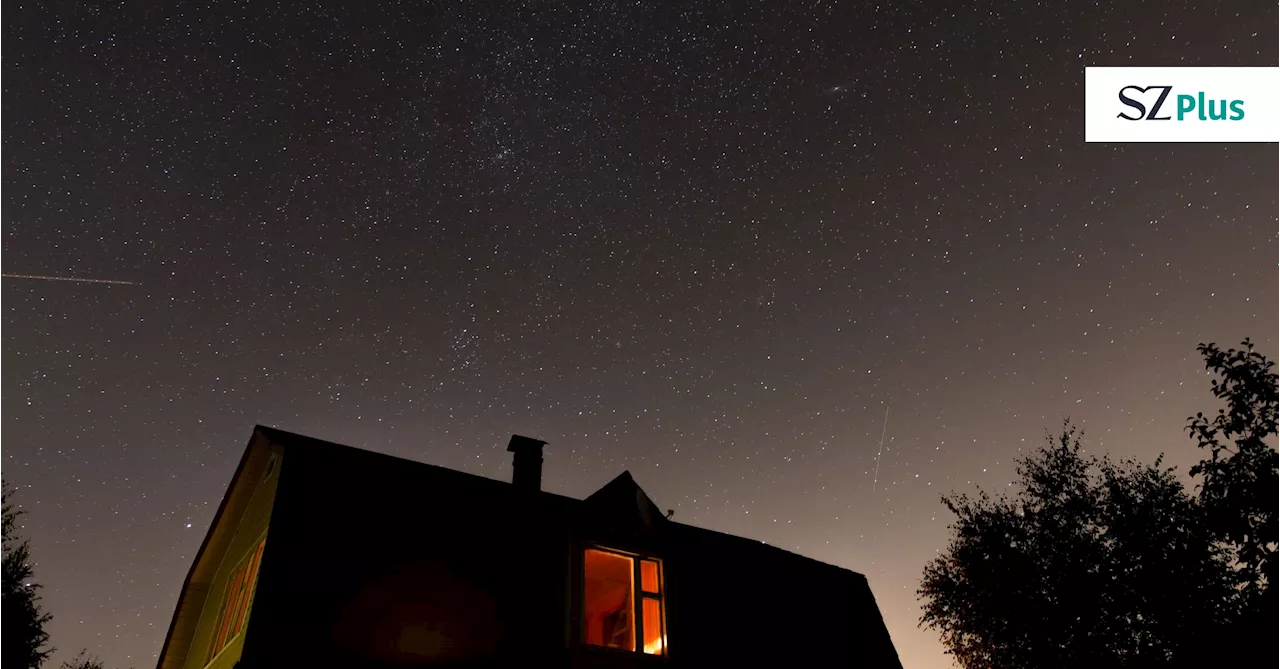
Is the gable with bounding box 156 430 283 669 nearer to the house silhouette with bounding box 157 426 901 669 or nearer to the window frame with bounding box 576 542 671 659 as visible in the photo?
the house silhouette with bounding box 157 426 901 669

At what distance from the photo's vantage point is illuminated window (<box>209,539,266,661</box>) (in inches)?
454

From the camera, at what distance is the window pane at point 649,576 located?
46.7 feet

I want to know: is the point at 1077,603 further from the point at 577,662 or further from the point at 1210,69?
the point at 577,662

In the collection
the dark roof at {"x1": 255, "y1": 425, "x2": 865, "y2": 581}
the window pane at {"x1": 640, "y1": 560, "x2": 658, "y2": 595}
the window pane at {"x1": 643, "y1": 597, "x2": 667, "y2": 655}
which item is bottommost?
the window pane at {"x1": 643, "y1": 597, "x2": 667, "y2": 655}

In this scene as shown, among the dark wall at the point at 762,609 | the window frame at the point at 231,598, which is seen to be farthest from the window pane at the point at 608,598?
the window frame at the point at 231,598

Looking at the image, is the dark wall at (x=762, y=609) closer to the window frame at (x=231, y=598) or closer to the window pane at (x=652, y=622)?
the window pane at (x=652, y=622)

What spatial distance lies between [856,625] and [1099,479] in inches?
710

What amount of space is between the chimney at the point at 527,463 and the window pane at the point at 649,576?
252cm

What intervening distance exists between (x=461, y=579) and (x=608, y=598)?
711cm

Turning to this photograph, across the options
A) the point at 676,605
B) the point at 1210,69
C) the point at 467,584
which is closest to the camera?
the point at 467,584

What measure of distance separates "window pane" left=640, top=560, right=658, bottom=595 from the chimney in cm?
252

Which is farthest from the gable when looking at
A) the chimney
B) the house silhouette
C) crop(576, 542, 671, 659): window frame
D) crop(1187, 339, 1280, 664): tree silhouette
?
crop(1187, 339, 1280, 664): tree silhouette

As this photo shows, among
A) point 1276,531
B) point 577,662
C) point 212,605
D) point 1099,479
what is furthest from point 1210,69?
point 212,605

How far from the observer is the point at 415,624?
11109 mm
